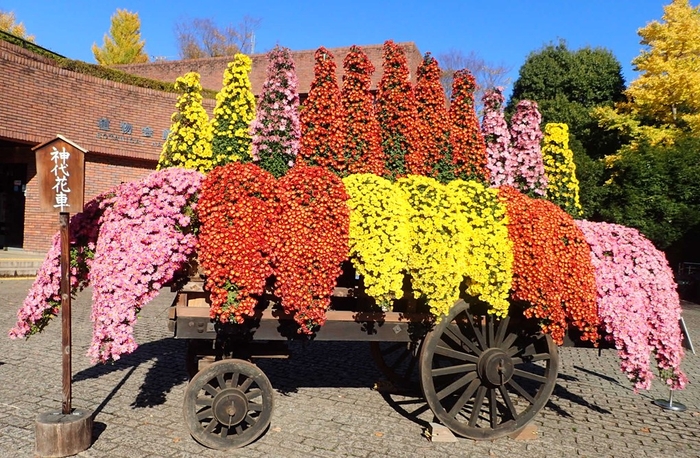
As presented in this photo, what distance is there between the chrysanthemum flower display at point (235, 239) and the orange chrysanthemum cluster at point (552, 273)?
206 centimetres

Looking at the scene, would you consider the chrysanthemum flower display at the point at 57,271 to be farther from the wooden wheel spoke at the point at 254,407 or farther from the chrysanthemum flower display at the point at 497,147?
the chrysanthemum flower display at the point at 497,147

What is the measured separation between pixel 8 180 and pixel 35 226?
3093 mm

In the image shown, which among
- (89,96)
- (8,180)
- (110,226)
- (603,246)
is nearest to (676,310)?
(603,246)

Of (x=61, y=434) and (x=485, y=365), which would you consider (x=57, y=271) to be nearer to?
(x=61, y=434)

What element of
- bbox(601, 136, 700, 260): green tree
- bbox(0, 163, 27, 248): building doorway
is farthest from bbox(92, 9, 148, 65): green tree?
bbox(601, 136, 700, 260): green tree

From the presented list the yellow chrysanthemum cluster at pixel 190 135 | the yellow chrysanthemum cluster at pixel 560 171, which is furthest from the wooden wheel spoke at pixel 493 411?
the yellow chrysanthemum cluster at pixel 190 135

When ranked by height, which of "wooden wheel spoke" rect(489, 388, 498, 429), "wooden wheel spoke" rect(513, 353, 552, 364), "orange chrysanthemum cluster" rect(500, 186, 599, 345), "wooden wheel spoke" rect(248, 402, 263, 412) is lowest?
"wooden wheel spoke" rect(489, 388, 498, 429)

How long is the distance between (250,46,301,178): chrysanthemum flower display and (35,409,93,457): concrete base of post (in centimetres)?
275

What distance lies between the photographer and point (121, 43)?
123 ft

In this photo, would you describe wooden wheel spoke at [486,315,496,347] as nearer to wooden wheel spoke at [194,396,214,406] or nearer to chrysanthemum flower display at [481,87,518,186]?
chrysanthemum flower display at [481,87,518,186]

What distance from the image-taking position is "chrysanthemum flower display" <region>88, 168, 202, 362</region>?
370 cm

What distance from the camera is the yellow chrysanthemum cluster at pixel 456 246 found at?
13.3 feet

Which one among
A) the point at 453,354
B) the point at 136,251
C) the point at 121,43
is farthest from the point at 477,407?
the point at 121,43

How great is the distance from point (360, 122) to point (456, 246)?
1695mm
